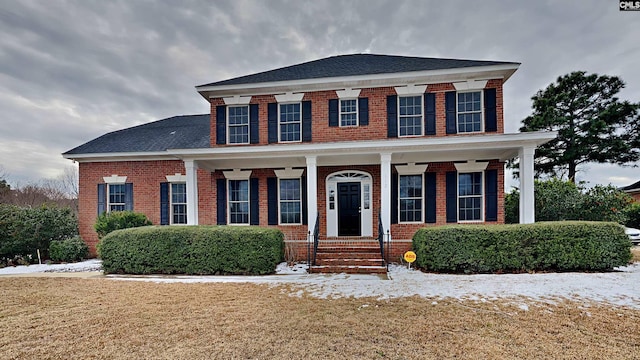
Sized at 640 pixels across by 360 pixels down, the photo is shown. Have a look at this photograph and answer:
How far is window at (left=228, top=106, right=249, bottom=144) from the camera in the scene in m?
11.5

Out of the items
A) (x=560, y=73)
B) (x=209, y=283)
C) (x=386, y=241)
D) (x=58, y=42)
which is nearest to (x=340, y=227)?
(x=386, y=241)

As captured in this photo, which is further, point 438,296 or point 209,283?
point 209,283

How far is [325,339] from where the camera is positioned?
12.1 feet

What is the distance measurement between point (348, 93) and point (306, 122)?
1.83 metres

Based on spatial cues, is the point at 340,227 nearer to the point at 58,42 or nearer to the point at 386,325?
the point at 386,325

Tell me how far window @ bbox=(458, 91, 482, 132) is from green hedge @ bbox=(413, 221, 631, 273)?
13.0 ft

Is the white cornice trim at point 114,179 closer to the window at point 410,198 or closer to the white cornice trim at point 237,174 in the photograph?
the white cornice trim at point 237,174

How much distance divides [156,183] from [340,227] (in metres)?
7.79

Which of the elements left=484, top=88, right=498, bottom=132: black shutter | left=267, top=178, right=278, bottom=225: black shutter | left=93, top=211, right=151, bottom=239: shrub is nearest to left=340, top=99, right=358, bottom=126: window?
left=267, top=178, right=278, bottom=225: black shutter

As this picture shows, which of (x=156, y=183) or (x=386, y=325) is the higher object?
(x=156, y=183)

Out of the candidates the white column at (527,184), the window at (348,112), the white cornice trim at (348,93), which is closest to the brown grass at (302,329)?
the white column at (527,184)

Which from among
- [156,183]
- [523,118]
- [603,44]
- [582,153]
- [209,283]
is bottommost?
[209,283]

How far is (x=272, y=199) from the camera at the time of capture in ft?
37.6

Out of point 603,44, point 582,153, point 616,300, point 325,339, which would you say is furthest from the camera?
point 582,153
